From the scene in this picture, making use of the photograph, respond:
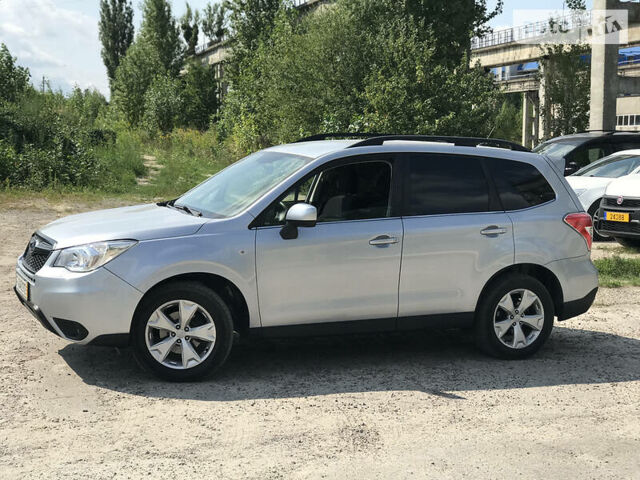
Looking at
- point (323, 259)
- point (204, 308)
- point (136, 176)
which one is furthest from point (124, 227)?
point (136, 176)

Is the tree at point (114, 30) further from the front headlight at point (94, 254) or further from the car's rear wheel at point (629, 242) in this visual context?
the front headlight at point (94, 254)

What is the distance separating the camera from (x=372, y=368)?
6684mm

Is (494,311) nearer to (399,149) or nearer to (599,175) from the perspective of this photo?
(399,149)

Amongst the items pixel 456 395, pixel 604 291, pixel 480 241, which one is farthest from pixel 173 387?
pixel 604 291

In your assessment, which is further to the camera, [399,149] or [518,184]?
[518,184]

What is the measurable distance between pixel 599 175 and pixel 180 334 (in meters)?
11.1

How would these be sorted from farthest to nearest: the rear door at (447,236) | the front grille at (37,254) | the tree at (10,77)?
the tree at (10,77) < the rear door at (447,236) < the front grille at (37,254)

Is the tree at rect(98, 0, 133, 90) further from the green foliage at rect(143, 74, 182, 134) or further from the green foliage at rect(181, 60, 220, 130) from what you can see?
the green foliage at rect(143, 74, 182, 134)

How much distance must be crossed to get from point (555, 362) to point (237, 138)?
3336cm

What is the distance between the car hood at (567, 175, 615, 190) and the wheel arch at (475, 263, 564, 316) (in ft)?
26.8

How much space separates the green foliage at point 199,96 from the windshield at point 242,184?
1915 inches

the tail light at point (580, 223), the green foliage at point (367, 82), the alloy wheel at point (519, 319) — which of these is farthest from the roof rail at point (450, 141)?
the green foliage at point (367, 82)

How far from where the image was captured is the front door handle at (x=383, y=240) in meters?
6.43

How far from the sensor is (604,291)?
1023cm
